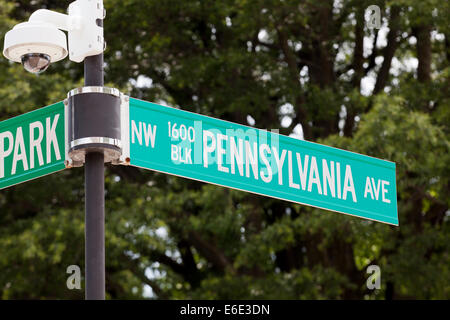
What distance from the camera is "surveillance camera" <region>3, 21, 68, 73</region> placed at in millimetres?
4910

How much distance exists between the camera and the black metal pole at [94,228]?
4426 mm

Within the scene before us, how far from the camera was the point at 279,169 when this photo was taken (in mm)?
5266

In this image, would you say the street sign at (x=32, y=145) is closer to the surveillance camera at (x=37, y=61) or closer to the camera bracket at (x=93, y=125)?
the camera bracket at (x=93, y=125)

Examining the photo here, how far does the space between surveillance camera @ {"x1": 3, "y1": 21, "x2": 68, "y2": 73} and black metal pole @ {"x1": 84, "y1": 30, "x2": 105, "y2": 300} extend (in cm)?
40

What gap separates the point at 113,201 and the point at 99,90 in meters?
Answer: 9.57

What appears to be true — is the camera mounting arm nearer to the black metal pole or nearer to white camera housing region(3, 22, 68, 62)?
white camera housing region(3, 22, 68, 62)

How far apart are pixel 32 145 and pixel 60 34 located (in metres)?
0.65

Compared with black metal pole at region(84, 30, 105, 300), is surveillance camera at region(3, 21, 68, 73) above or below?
above

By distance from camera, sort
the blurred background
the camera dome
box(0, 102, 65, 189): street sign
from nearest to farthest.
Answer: box(0, 102, 65, 189): street sign < the camera dome < the blurred background

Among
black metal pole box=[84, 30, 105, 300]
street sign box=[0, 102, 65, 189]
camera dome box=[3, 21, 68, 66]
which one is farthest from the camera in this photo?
camera dome box=[3, 21, 68, 66]

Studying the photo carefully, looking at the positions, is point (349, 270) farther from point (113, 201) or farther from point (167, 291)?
point (113, 201)

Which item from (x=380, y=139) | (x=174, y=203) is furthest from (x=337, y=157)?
(x=174, y=203)

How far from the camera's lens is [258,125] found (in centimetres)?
1480

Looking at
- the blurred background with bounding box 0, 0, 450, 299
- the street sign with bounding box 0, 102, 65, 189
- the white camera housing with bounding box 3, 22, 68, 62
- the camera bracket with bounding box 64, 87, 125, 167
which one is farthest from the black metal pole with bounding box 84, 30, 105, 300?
the blurred background with bounding box 0, 0, 450, 299
